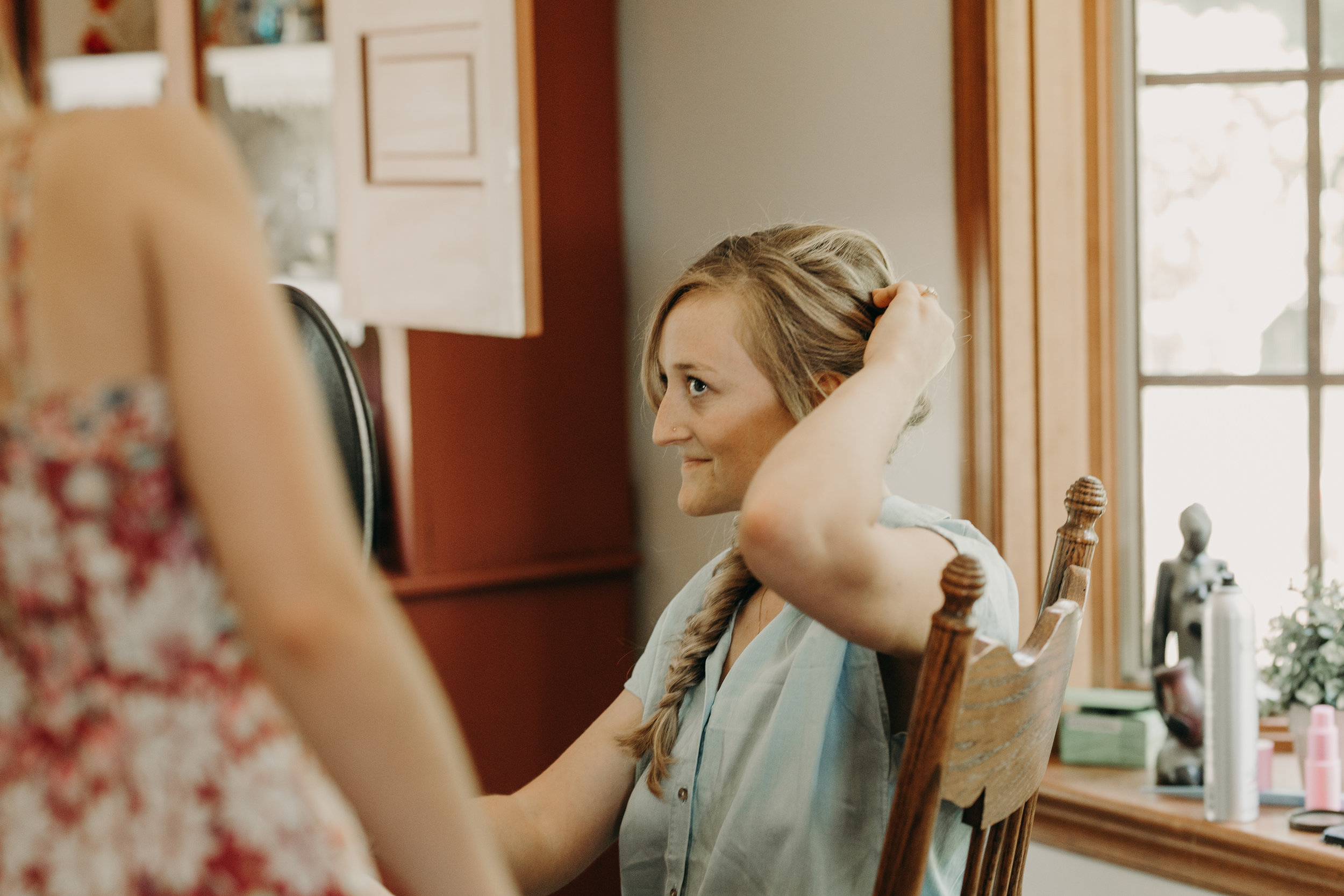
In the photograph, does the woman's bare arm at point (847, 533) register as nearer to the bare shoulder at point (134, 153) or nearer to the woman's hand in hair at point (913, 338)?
the woman's hand in hair at point (913, 338)

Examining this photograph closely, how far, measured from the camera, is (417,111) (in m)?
1.88

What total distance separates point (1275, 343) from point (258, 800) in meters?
1.75

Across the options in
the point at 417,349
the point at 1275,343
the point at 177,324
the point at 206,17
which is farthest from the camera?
the point at 206,17

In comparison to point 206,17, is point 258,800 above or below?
below

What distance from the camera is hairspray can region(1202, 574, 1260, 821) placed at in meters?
1.48

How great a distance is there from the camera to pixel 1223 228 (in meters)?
1.82

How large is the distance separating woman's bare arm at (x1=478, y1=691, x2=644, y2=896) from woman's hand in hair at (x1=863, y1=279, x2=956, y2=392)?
0.47 meters

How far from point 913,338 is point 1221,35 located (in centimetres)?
118

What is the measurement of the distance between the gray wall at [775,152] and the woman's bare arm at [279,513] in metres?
1.39

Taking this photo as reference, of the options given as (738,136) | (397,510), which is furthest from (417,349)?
(738,136)

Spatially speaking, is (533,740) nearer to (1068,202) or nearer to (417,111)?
(417,111)

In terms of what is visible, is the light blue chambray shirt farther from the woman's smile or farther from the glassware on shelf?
the glassware on shelf

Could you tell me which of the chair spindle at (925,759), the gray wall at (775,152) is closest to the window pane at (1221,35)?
the gray wall at (775,152)

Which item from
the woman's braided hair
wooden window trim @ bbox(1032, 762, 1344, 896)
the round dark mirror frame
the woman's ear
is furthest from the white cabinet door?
wooden window trim @ bbox(1032, 762, 1344, 896)
